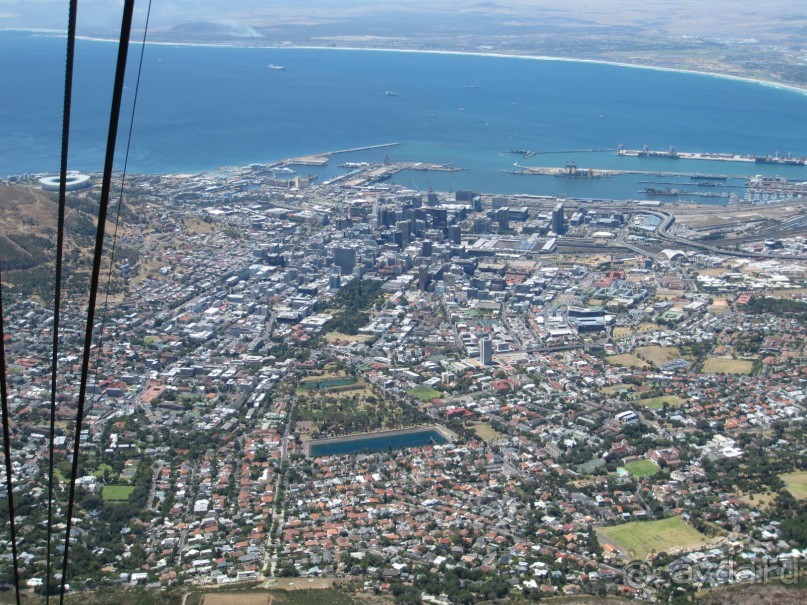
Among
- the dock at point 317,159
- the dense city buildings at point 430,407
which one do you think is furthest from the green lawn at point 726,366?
the dock at point 317,159

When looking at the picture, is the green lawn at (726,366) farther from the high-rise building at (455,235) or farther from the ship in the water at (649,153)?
the ship in the water at (649,153)

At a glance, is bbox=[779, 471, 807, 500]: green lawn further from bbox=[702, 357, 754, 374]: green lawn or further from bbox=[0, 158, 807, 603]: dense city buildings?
bbox=[702, 357, 754, 374]: green lawn

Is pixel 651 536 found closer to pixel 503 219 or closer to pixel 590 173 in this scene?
pixel 503 219

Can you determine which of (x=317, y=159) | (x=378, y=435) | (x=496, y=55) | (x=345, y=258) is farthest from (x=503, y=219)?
(x=496, y=55)

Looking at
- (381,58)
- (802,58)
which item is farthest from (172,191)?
(802,58)

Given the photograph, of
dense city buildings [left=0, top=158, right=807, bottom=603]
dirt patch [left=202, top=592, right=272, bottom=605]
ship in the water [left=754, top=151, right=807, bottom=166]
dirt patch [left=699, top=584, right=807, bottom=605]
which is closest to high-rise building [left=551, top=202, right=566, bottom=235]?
dense city buildings [left=0, top=158, right=807, bottom=603]

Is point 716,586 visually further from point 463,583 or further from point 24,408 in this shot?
point 24,408
